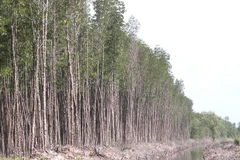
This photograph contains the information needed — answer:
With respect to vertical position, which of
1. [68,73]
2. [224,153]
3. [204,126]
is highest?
[68,73]

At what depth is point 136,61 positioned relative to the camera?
5134 cm

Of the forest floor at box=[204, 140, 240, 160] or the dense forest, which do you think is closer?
the dense forest

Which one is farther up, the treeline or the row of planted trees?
the row of planted trees

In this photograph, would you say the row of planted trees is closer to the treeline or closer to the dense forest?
the dense forest

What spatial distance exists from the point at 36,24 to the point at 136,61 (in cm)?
2945

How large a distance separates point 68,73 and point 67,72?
1.79 meters

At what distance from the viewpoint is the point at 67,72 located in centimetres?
3117

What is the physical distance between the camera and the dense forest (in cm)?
2256

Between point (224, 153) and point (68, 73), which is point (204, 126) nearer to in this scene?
point (224, 153)

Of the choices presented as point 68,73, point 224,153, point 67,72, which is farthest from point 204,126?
point 68,73

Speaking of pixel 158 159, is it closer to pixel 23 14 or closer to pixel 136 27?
pixel 136 27

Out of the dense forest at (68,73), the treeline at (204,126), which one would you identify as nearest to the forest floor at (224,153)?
the dense forest at (68,73)

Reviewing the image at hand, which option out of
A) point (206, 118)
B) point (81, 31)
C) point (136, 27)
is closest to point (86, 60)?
point (81, 31)

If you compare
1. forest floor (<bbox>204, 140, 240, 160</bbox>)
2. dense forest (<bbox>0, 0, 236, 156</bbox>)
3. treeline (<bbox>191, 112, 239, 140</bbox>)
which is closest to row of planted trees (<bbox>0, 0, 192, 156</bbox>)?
dense forest (<bbox>0, 0, 236, 156</bbox>)
